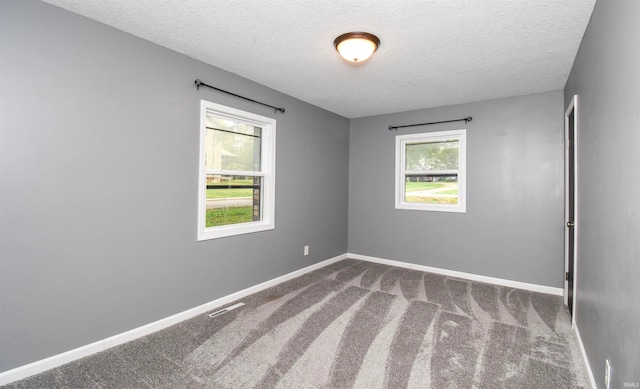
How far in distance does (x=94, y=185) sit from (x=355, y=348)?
2359 millimetres

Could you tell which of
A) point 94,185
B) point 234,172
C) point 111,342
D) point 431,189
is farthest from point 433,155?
point 111,342

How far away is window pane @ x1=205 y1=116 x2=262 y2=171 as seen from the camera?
10.5 ft

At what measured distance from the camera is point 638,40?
1.25 m

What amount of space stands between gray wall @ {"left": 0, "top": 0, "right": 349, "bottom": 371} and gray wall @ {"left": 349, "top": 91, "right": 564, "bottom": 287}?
2.57 m

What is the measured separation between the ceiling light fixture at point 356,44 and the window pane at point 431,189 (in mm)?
2603

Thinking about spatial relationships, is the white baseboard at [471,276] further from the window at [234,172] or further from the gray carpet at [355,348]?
the window at [234,172]

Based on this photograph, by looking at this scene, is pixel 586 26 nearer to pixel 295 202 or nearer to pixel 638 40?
pixel 638 40

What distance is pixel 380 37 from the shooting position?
2.46 m

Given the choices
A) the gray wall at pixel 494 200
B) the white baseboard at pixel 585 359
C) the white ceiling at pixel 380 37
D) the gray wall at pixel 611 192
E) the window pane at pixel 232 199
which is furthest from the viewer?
the gray wall at pixel 494 200

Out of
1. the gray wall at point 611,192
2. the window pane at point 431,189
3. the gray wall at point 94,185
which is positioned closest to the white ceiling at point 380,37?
the gray wall at point 94,185

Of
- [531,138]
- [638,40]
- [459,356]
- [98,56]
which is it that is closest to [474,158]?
[531,138]

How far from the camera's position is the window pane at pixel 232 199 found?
326 centimetres

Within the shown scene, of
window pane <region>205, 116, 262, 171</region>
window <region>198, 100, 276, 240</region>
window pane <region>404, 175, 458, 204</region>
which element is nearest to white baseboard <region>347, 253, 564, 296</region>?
window pane <region>404, 175, 458, 204</region>

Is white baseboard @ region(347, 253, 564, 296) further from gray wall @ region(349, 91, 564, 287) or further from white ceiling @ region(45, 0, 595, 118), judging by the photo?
white ceiling @ region(45, 0, 595, 118)
